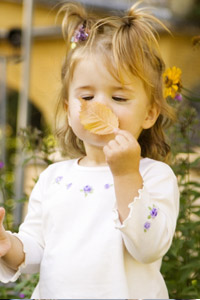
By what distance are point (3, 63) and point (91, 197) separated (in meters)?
3.60

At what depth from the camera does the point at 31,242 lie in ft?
5.89

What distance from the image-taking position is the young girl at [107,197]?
151cm

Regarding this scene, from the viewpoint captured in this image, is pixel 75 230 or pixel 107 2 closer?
pixel 75 230

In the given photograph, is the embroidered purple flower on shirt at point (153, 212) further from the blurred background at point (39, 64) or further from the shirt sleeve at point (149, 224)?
the blurred background at point (39, 64)

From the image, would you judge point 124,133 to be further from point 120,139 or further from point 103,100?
point 103,100

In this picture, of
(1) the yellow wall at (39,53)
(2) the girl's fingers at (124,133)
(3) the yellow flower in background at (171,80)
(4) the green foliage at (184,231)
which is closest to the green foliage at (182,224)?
(4) the green foliage at (184,231)

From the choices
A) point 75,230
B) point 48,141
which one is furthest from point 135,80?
point 48,141

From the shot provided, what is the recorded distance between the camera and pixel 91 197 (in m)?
1.69

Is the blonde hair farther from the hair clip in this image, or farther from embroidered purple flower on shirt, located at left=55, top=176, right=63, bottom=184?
embroidered purple flower on shirt, located at left=55, top=176, right=63, bottom=184

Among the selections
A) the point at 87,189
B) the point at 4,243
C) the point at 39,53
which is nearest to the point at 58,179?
the point at 87,189

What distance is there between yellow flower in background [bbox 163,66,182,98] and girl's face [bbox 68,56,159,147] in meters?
0.44

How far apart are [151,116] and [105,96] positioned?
218mm

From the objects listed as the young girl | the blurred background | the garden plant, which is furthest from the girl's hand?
the garden plant

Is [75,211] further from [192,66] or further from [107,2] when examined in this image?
[107,2]
